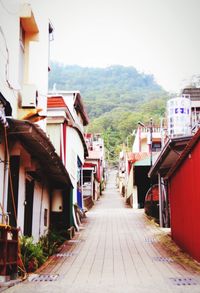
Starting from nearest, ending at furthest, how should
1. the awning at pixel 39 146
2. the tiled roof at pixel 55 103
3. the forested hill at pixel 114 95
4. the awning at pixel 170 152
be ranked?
the awning at pixel 39 146, the awning at pixel 170 152, the tiled roof at pixel 55 103, the forested hill at pixel 114 95

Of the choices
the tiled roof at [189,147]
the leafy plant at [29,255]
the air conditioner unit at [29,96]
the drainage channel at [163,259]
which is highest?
the air conditioner unit at [29,96]

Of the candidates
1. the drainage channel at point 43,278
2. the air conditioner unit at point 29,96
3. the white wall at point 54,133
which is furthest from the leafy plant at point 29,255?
the white wall at point 54,133

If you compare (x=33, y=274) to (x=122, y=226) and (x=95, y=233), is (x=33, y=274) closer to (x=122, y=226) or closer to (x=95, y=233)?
(x=95, y=233)

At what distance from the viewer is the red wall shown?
32.6 ft

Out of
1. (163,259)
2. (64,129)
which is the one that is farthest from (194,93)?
(163,259)

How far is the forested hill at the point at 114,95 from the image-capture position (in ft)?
259

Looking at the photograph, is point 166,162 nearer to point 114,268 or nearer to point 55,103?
point 55,103

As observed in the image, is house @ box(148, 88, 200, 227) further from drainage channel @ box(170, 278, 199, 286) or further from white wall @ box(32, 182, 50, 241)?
drainage channel @ box(170, 278, 199, 286)

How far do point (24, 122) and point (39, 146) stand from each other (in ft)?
6.73

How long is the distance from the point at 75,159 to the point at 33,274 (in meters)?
11.7

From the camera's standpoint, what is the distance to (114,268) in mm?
9812

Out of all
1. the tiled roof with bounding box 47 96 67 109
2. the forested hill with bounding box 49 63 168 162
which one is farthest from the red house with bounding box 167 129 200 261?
the forested hill with bounding box 49 63 168 162

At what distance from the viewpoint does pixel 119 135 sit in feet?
262

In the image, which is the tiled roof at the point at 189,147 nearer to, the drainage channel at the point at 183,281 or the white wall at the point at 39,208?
the drainage channel at the point at 183,281
